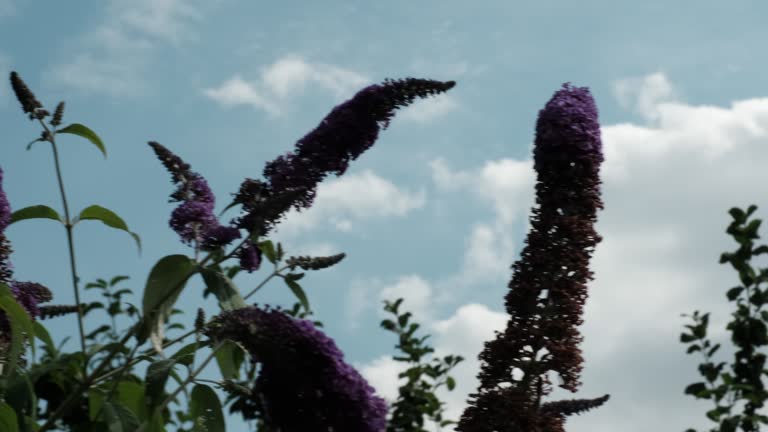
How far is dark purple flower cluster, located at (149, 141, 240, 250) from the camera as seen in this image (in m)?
4.07

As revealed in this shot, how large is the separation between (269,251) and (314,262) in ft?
0.90

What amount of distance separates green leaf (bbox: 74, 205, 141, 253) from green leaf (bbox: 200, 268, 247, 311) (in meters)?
0.78

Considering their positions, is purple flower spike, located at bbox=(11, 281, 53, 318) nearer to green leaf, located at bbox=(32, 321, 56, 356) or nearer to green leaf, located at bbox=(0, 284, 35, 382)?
green leaf, located at bbox=(32, 321, 56, 356)

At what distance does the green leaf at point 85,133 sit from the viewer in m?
4.61

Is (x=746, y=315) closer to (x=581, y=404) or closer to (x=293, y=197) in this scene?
(x=581, y=404)

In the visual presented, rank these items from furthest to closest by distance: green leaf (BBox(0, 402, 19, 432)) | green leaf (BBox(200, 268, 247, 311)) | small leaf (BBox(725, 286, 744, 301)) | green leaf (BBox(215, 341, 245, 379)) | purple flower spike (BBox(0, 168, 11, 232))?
1. small leaf (BBox(725, 286, 744, 301))
2. green leaf (BBox(215, 341, 245, 379))
3. purple flower spike (BBox(0, 168, 11, 232))
4. green leaf (BBox(200, 268, 247, 311))
5. green leaf (BBox(0, 402, 19, 432))

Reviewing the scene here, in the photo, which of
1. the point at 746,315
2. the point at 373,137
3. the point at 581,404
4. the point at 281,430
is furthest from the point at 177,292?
the point at 746,315

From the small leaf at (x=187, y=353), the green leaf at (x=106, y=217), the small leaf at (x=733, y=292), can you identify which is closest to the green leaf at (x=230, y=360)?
the small leaf at (x=187, y=353)

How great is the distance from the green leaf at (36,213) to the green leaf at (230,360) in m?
0.91

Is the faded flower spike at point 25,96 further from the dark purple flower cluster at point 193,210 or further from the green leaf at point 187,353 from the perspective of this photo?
the green leaf at point 187,353

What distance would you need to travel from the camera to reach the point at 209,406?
13.4ft

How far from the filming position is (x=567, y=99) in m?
4.86

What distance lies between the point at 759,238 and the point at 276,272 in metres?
4.69

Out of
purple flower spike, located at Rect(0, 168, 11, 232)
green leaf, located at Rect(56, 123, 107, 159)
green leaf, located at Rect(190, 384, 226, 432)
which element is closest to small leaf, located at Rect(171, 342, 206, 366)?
green leaf, located at Rect(190, 384, 226, 432)
